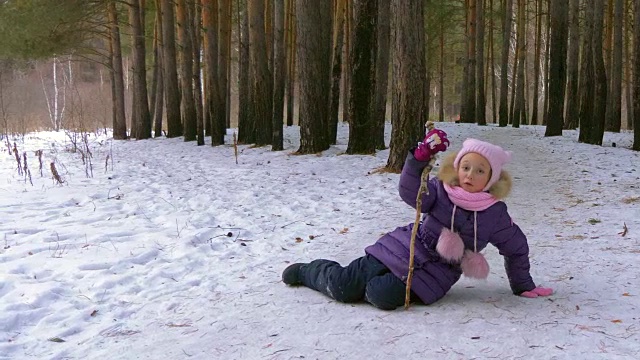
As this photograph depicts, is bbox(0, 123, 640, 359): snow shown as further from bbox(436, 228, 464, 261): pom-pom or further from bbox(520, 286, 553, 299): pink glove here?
bbox(436, 228, 464, 261): pom-pom

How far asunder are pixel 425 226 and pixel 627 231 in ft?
8.80

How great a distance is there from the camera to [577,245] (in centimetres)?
436

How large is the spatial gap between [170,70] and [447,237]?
1397 cm

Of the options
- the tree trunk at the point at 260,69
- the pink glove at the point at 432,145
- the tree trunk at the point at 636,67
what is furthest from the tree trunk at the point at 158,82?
the pink glove at the point at 432,145

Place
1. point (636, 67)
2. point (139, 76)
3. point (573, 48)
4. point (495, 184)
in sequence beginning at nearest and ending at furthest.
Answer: point (495, 184), point (636, 67), point (573, 48), point (139, 76)

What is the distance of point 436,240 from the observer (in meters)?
3.06

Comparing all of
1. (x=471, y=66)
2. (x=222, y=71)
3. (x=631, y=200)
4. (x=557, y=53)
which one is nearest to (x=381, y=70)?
(x=631, y=200)

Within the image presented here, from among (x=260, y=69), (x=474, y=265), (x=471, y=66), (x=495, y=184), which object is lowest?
(x=474, y=265)

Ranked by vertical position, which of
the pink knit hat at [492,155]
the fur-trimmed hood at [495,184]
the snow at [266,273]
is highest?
the pink knit hat at [492,155]

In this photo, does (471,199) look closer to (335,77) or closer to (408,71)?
(408,71)

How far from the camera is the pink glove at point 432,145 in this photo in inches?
110

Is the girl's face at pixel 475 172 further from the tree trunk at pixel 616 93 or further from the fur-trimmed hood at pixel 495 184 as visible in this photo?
the tree trunk at pixel 616 93

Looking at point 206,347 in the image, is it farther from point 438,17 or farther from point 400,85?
point 438,17

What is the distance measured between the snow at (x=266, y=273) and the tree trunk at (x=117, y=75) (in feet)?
31.6
